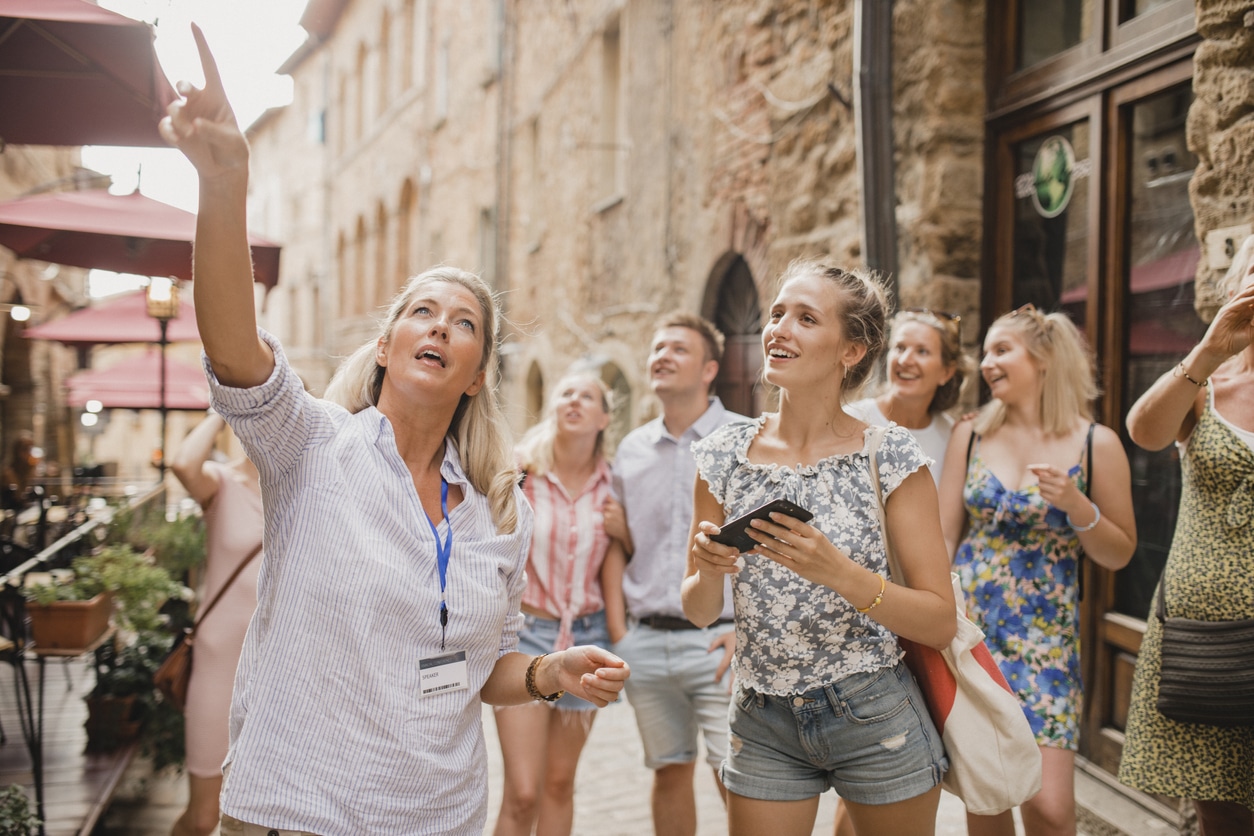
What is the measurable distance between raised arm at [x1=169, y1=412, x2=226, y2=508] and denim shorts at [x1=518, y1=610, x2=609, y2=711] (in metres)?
1.25

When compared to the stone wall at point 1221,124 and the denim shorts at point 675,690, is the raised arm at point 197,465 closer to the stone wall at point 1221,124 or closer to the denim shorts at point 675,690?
the denim shorts at point 675,690

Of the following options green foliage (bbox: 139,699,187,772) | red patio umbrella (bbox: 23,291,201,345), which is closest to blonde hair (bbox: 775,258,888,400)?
green foliage (bbox: 139,699,187,772)

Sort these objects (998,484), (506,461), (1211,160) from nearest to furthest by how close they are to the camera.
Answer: (506,461), (998,484), (1211,160)

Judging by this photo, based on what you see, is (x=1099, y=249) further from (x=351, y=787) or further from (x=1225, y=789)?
(x=351, y=787)

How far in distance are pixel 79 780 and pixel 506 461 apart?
134 inches

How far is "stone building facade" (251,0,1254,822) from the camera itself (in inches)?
156

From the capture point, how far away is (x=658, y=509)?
A: 361 cm

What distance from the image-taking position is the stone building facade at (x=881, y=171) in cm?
395

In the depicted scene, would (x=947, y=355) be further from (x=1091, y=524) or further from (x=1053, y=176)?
(x=1053, y=176)

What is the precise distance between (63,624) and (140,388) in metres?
7.30

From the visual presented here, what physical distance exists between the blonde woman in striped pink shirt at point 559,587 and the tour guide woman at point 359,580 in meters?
1.31

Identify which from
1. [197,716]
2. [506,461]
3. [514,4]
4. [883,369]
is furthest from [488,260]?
[506,461]

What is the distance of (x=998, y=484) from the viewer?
304 cm

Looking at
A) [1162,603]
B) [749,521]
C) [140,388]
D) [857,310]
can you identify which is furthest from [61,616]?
[140,388]
